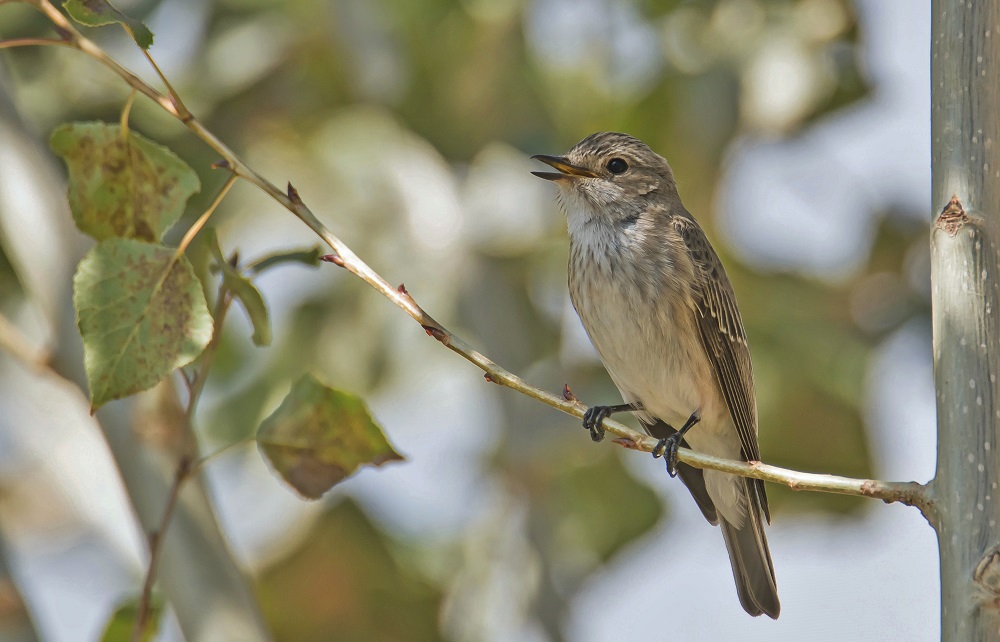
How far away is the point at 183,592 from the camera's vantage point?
3590mm

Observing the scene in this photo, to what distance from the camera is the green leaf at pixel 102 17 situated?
2320 millimetres

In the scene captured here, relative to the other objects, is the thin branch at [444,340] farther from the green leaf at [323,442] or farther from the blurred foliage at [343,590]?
the blurred foliage at [343,590]

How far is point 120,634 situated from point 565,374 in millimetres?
2919

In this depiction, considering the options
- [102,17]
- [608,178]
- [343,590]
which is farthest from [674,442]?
[102,17]

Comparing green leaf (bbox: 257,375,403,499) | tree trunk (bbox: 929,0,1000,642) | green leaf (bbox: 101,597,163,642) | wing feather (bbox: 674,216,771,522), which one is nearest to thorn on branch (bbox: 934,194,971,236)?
tree trunk (bbox: 929,0,1000,642)

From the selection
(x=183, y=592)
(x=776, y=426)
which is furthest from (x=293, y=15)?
(x=183, y=592)

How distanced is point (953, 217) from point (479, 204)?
405 centimetres

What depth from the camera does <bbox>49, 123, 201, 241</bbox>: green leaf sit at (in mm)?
2658

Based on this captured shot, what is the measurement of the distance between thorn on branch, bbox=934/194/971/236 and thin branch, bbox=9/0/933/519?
50cm

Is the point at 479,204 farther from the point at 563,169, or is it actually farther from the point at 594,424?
the point at 594,424

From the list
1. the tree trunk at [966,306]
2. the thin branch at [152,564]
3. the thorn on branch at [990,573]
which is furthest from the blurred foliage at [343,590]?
the thorn on branch at [990,573]

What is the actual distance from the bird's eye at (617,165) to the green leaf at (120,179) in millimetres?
2510

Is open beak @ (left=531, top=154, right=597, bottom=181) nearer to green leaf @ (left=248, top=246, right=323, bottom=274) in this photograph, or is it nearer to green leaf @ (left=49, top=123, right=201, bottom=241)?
green leaf @ (left=248, top=246, right=323, bottom=274)

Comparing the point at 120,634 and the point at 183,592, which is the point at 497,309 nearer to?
the point at 183,592
